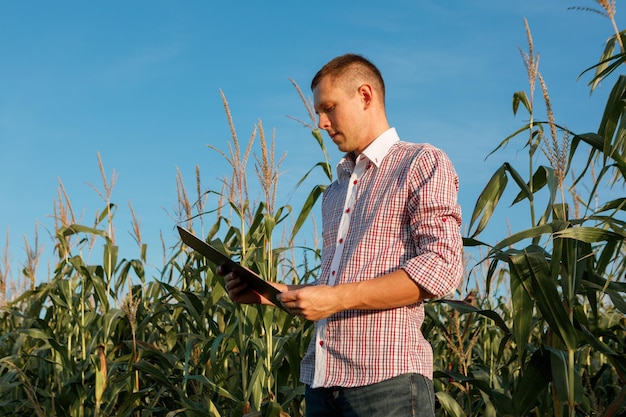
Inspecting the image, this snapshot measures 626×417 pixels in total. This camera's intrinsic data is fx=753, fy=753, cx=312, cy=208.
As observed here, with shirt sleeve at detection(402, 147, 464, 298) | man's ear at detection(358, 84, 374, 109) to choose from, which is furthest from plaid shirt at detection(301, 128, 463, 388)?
man's ear at detection(358, 84, 374, 109)

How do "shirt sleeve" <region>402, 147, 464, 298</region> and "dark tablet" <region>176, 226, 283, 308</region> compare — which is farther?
"dark tablet" <region>176, 226, 283, 308</region>

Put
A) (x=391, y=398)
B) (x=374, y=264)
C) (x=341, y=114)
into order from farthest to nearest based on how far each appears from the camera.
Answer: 1. (x=341, y=114)
2. (x=374, y=264)
3. (x=391, y=398)

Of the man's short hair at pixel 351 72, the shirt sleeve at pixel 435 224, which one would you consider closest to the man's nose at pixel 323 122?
the man's short hair at pixel 351 72

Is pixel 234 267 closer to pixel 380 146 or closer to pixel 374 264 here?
pixel 374 264

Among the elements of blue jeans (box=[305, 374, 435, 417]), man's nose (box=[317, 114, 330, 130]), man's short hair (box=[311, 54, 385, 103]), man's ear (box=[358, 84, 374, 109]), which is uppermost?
man's short hair (box=[311, 54, 385, 103])

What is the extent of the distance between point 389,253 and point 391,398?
407 millimetres

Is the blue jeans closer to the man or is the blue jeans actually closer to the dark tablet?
the man

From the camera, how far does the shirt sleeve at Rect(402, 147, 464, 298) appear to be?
6.61ft

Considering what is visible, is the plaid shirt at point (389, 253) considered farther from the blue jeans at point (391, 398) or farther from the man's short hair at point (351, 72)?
the man's short hair at point (351, 72)

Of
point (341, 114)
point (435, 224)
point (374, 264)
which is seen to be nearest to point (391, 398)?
point (374, 264)

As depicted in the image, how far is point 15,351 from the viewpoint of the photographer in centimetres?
484

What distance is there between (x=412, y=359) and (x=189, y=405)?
1.92m

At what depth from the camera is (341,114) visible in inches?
91.6

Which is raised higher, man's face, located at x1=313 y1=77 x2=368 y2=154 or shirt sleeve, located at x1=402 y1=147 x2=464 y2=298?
man's face, located at x1=313 y1=77 x2=368 y2=154
